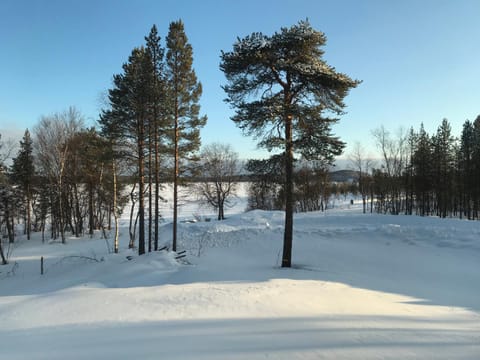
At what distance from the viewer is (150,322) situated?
5500 millimetres

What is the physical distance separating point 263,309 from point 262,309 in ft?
0.08

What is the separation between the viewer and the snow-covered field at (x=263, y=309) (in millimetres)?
4398

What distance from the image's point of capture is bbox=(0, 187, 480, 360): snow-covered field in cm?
440

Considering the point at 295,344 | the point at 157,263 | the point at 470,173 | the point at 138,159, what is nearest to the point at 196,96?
the point at 138,159

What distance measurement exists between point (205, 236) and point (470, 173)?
106 feet

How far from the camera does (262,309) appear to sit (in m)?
6.39

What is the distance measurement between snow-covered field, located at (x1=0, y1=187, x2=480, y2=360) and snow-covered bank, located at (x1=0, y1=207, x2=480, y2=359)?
3cm

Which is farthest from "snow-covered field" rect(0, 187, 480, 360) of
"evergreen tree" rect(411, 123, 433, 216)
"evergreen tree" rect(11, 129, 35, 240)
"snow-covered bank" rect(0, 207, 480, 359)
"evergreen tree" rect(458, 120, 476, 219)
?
"evergreen tree" rect(458, 120, 476, 219)

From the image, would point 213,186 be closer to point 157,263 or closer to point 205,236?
point 205,236

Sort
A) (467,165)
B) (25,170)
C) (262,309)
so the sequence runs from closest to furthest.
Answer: (262,309), (25,170), (467,165)

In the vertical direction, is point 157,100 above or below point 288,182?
above

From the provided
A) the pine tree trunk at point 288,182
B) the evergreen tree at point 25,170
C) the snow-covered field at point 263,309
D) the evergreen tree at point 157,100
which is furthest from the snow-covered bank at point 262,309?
the evergreen tree at point 25,170

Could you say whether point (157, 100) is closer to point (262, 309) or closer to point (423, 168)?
point (262, 309)

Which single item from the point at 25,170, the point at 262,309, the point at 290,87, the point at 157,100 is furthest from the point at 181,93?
the point at 25,170
